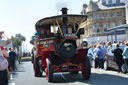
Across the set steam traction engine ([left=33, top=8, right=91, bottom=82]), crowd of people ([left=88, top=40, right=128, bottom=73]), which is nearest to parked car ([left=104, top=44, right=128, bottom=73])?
crowd of people ([left=88, top=40, right=128, bottom=73])

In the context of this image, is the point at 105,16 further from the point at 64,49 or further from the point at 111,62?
the point at 64,49

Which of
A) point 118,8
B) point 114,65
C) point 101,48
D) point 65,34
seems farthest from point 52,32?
point 118,8

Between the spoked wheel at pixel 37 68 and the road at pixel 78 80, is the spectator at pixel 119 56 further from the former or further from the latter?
the spoked wheel at pixel 37 68

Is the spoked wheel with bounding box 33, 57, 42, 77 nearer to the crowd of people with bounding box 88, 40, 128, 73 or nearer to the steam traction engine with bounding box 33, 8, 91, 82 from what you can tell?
the steam traction engine with bounding box 33, 8, 91, 82

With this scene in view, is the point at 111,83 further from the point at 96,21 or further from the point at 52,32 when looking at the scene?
the point at 96,21

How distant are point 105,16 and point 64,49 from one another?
169 feet

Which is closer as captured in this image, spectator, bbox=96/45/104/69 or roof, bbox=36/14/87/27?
roof, bbox=36/14/87/27

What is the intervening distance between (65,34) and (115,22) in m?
50.8

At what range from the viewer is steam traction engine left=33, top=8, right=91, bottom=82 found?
10.9 meters

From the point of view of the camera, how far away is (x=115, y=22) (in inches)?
2372

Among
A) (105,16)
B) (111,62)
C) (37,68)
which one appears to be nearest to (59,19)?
(37,68)

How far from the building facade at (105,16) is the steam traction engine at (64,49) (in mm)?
48856

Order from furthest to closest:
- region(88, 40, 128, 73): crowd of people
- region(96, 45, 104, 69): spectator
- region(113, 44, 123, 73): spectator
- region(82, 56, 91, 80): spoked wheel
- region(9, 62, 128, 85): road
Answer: region(96, 45, 104, 69): spectator
region(113, 44, 123, 73): spectator
region(88, 40, 128, 73): crowd of people
region(82, 56, 91, 80): spoked wheel
region(9, 62, 128, 85): road

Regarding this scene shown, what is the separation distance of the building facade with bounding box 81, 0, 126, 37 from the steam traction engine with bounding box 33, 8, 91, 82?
48.9 meters
